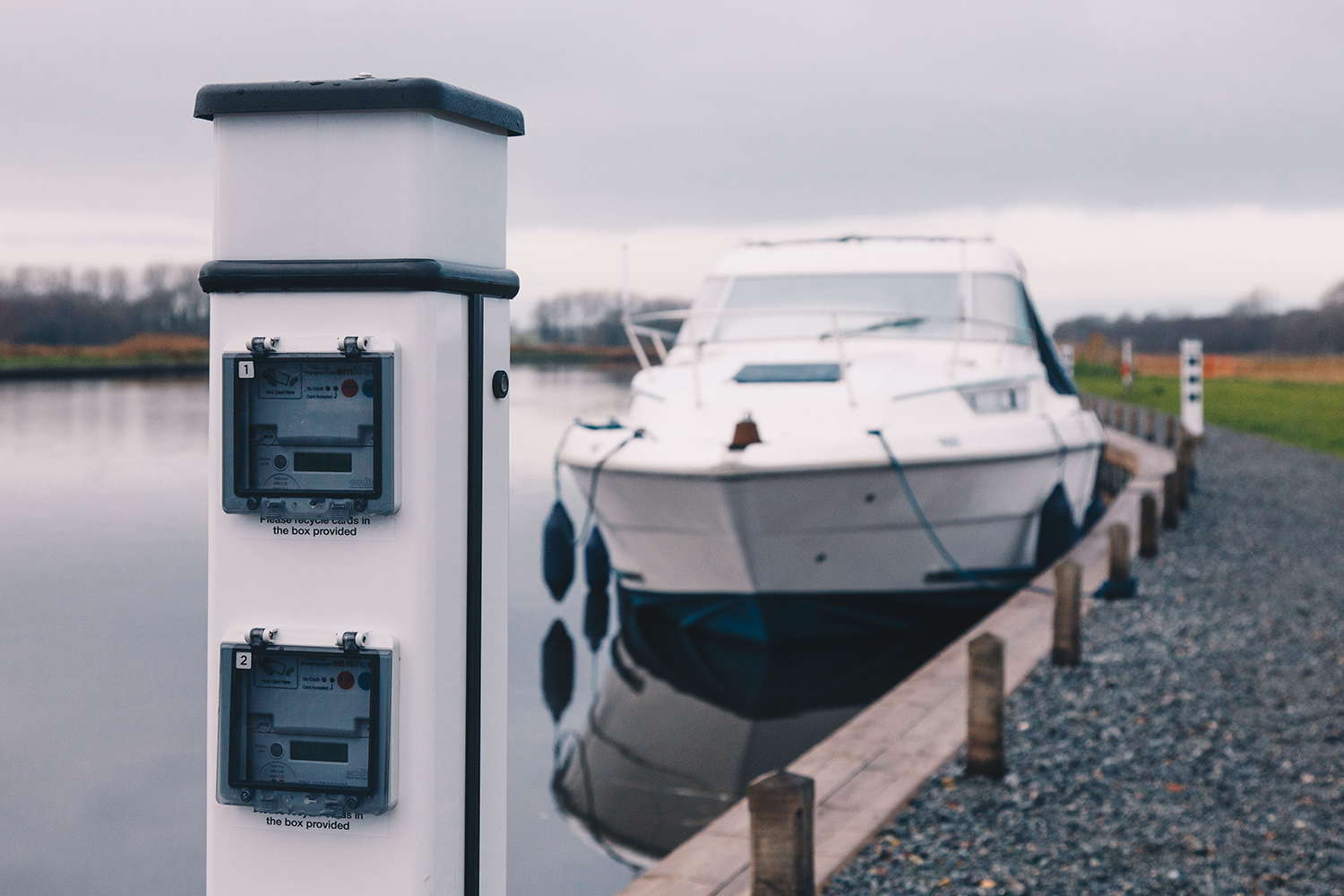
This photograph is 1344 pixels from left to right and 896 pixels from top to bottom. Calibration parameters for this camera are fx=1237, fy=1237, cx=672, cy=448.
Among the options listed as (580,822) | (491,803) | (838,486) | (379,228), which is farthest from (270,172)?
(838,486)

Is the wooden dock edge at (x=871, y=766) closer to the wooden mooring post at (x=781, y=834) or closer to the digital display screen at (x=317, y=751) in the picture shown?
the wooden mooring post at (x=781, y=834)

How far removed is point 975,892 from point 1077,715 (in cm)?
232

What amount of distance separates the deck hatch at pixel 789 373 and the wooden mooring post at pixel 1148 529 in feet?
10.9

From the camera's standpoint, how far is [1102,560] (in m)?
11.1

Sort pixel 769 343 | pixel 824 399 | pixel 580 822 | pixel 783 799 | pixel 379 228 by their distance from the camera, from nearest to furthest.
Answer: pixel 379 228, pixel 783 799, pixel 580 822, pixel 824 399, pixel 769 343

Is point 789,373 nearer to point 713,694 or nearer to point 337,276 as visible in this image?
point 713,694

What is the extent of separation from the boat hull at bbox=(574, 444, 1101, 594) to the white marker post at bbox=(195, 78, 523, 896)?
6.32 metres

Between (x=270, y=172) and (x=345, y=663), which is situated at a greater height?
(x=270, y=172)

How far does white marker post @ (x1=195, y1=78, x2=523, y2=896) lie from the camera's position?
2.05 meters

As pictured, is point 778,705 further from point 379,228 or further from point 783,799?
point 379,228

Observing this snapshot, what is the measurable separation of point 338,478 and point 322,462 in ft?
0.15

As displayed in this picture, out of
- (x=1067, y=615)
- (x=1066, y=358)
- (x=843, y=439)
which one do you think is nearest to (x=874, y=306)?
(x=843, y=439)

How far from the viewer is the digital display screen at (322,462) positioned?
2.08m

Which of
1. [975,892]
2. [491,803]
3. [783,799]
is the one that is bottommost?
[975,892]
